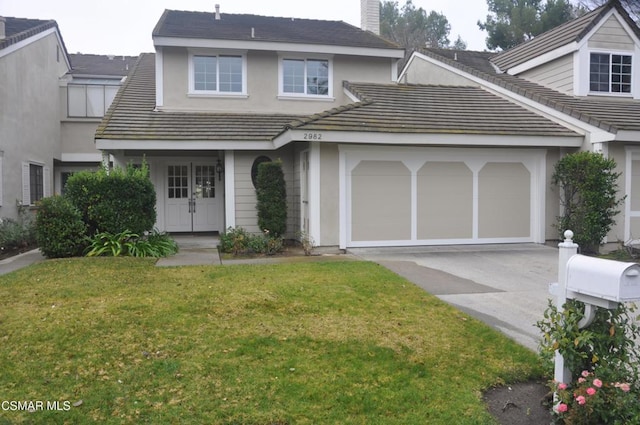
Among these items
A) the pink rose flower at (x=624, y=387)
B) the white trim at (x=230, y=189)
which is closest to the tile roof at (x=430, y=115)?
the white trim at (x=230, y=189)

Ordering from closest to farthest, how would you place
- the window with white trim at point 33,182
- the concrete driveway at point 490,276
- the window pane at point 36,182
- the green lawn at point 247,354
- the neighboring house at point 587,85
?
the green lawn at point 247,354
the concrete driveway at point 490,276
the neighboring house at point 587,85
the window with white trim at point 33,182
the window pane at point 36,182

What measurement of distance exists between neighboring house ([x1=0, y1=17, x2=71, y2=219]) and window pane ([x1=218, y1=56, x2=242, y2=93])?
609cm

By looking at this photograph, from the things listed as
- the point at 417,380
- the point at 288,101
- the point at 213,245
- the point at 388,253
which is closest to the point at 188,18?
the point at 288,101

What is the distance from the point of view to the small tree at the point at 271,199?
39.4 feet

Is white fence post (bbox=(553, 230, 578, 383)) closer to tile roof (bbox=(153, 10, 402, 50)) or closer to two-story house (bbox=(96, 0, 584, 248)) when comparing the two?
two-story house (bbox=(96, 0, 584, 248))

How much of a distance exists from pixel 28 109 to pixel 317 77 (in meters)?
9.30

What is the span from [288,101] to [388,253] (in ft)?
20.0

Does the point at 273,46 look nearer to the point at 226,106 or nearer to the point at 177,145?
the point at 226,106

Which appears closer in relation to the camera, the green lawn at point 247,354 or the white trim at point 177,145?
the green lawn at point 247,354

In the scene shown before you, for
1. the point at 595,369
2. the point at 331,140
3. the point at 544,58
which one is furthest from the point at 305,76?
the point at 595,369

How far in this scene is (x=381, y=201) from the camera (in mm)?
11977

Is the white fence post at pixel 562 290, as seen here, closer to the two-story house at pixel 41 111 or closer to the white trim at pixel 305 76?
the white trim at pixel 305 76

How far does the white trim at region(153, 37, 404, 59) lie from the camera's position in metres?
13.9

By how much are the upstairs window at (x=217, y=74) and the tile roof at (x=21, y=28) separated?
5367 mm
